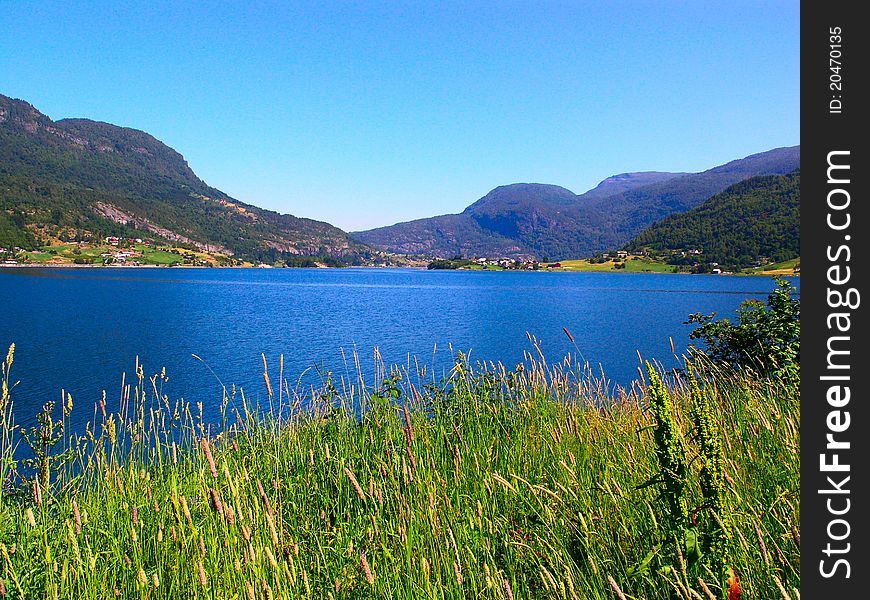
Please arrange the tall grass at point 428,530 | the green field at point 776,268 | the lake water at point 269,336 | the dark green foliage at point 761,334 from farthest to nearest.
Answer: the green field at point 776,268 → the lake water at point 269,336 → the dark green foliage at point 761,334 → the tall grass at point 428,530

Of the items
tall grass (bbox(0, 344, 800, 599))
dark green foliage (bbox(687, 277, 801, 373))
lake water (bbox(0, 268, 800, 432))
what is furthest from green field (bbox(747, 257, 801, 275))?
tall grass (bbox(0, 344, 800, 599))

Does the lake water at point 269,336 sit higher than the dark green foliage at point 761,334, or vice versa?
the dark green foliage at point 761,334

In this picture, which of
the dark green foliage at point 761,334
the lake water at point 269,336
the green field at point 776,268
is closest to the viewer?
the dark green foliage at point 761,334

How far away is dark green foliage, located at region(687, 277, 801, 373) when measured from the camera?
9727mm

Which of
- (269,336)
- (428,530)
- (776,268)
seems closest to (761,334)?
(428,530)

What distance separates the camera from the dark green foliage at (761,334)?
9.73m

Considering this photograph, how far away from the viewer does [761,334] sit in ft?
36.1

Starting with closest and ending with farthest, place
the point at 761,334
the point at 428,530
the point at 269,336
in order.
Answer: the point at 428,530, the point at 761,334, the point at 269,336

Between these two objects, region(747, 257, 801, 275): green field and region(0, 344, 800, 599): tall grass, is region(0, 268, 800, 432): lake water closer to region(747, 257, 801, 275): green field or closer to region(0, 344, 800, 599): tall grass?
region(0, 344, 800, 599): tall grass

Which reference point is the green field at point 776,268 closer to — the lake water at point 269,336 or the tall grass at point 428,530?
the lake water at point 269,336

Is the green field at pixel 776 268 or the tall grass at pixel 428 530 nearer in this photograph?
the tall grass at pixel 428 530

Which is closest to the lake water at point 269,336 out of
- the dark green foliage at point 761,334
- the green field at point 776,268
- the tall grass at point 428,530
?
the dark green foliage at point 761,334

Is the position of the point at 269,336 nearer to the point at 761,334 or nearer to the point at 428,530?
the point at 761,334
